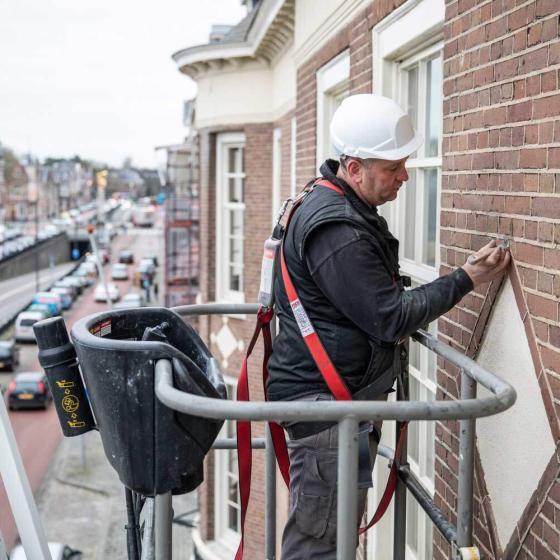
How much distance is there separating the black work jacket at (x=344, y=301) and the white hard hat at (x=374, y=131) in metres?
0.16

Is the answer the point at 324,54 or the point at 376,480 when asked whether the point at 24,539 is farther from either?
the point at 324,54

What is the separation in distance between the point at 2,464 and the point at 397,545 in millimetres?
1595

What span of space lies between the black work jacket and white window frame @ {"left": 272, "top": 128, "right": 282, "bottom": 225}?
9752 mm

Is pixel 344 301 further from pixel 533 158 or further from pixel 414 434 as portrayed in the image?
pixel 414 434

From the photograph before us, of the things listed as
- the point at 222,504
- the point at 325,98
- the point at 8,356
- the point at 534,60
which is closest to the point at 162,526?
the point at 534,60

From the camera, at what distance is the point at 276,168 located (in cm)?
1347

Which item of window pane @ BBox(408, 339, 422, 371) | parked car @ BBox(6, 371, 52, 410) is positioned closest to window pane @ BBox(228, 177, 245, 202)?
window pane @ BBox(408, 339, 422, 371)

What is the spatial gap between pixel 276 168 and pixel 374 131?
34.5 feet

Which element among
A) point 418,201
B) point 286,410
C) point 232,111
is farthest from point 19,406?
point 286,410

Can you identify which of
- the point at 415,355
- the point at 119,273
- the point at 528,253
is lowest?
the point at 119,273

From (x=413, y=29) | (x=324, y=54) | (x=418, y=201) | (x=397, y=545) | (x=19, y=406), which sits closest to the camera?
(x=397, y=545)

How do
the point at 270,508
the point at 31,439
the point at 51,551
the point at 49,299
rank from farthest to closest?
the point at 49,299 < the point at 31,439 < the point at 270,508 < the point at 51,551

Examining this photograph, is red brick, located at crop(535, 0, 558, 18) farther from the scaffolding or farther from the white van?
the white van

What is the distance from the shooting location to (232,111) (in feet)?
47.7
